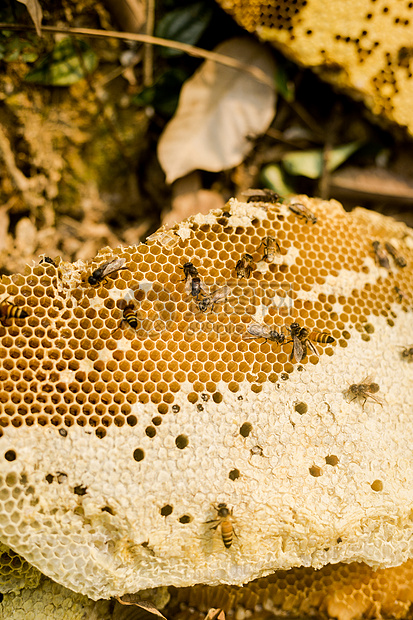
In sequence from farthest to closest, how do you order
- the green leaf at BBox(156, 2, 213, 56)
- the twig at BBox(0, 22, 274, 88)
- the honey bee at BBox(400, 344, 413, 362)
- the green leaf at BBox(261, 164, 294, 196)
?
the green leaf at BBox(261, 164, 294, 196) < the green leaf at BBox(156, 2, 213, 56) < the twig at BBox(0, 22, 274, 88) < the honey bee at BBox(400, 344, 413, 362)

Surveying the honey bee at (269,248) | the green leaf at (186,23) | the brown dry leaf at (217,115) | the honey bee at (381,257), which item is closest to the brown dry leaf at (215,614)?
the honey bee at (269,248)

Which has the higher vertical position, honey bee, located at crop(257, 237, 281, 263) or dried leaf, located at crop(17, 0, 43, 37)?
dried leaf, located at crop(17, 0, 43, 37)

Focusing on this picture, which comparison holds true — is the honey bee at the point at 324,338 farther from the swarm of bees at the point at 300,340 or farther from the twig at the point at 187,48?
the twig at the point at 187,48

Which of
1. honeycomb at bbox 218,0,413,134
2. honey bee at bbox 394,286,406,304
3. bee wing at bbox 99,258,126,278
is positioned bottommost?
bee wing at bbox 99,258,126,278

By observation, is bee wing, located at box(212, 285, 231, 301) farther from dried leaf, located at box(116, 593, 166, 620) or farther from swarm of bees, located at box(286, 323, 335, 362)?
dried leaf, located at box(116, 593, 166, 620)

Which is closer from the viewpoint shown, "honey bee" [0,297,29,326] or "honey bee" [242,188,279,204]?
"honey bee" [0,297,29,326]

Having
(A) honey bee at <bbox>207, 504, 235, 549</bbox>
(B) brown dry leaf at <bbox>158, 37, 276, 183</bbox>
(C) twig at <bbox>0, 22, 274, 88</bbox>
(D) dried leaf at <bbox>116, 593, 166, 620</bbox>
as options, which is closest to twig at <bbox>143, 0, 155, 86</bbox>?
(C) twig at <bbox>0, 22, 274, 88</bbox>
